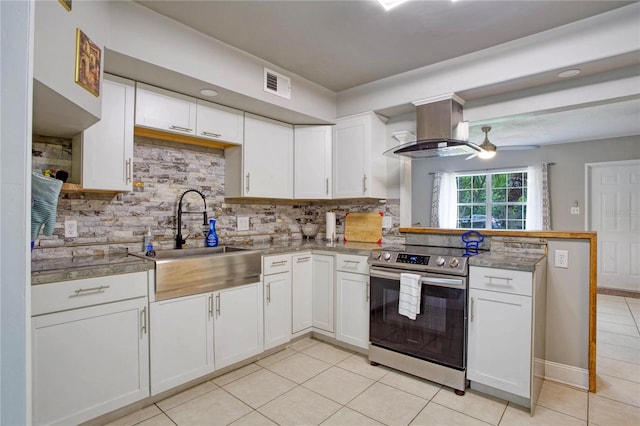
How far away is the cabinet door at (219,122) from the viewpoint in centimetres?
268

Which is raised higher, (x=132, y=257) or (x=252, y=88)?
(x=252, y=88)

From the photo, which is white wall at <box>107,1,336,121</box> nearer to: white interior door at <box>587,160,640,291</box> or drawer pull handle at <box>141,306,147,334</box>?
drawer pull handle at <box>141,306,147,334</box>

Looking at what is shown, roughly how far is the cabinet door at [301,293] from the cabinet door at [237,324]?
393 mm

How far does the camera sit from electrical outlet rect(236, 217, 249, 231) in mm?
3252

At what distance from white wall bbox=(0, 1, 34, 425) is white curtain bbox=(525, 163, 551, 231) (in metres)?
6.56

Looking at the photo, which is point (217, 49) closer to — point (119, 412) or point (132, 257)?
point (132, 257)

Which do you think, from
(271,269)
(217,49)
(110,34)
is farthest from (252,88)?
(271,269)

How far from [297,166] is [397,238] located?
1.28 m

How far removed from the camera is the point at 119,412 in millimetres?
1914

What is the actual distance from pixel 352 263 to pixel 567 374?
1.76 metres

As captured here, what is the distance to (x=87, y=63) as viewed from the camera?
168cm

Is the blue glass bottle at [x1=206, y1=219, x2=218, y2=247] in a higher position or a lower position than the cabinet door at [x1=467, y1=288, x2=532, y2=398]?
higher

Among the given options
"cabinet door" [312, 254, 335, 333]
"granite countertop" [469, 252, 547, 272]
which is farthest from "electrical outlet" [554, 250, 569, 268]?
"cabinet door" [312, 254, 335, 333]

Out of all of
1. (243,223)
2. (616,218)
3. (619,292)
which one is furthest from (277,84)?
(619,292)
